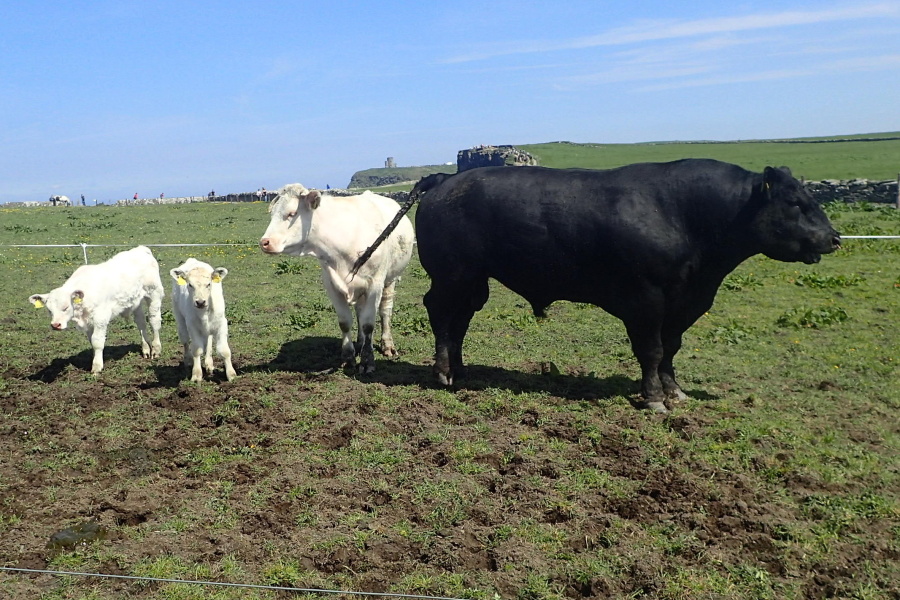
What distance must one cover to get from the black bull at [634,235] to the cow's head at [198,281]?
250cm

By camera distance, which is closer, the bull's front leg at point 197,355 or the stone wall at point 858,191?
the bull's front leg at point 197,355

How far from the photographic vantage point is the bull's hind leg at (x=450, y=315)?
9.02 metres

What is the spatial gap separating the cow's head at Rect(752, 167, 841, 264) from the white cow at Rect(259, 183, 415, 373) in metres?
4.46

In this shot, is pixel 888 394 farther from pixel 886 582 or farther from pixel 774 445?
pixel 886 582

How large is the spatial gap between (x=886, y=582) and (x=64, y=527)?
5666 mm

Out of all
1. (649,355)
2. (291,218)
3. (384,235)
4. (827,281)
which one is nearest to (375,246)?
(384,235)

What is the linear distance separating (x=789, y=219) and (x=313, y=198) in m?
5.26

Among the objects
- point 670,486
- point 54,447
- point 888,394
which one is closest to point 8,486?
point 54,447

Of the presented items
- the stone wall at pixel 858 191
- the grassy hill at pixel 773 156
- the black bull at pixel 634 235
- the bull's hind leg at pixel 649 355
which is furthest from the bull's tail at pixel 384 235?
the grassy hill at pixel 773 156

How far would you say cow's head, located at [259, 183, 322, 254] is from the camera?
31.0ft

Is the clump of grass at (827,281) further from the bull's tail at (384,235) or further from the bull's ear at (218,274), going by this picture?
the bull's ear at (218,274)

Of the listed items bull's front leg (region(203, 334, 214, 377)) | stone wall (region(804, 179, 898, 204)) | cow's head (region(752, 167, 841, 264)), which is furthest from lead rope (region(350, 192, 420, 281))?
stone wall (region(804, 179, 898, 204))

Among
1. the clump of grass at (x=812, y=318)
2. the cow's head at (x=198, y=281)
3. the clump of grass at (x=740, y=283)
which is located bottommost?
the clump of grass at (x=812, y=318)

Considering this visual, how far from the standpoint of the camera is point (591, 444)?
285 inches
